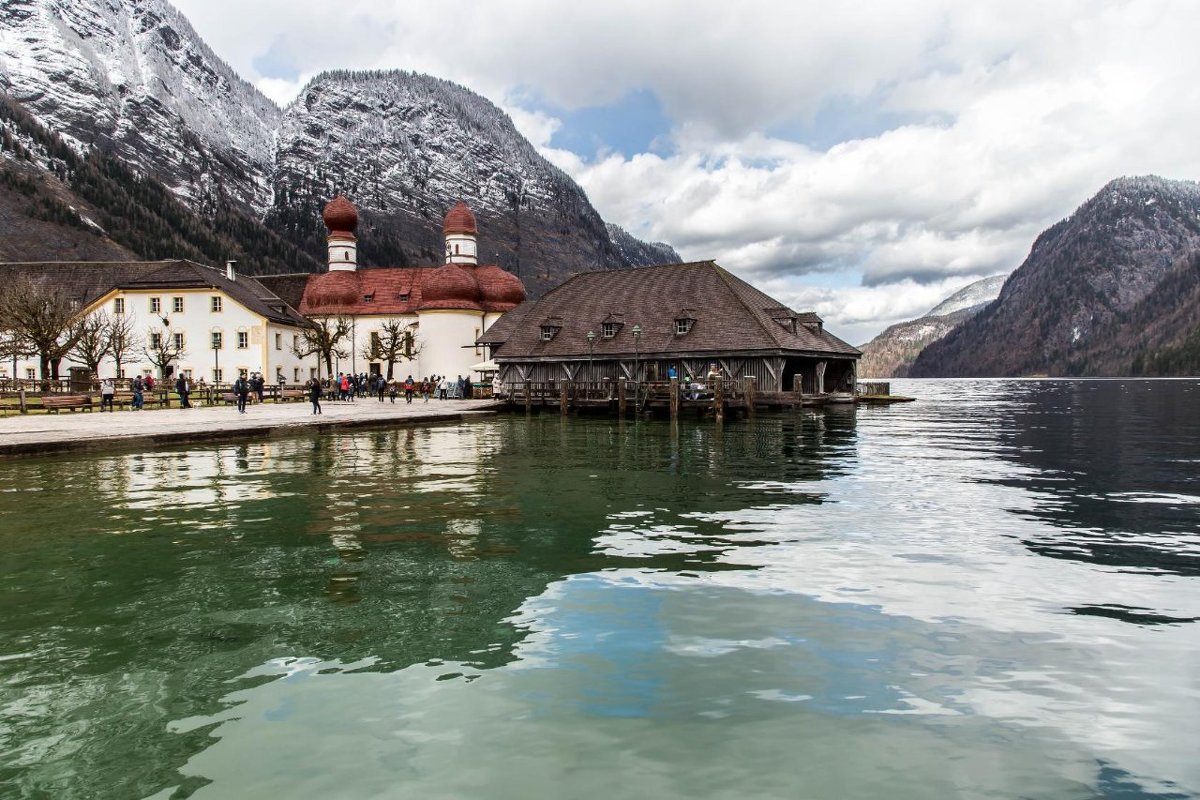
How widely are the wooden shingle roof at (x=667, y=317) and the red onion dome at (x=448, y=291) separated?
15.8 metres

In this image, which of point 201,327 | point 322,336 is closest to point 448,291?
point 322,336

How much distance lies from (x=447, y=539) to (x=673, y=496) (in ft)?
19.4

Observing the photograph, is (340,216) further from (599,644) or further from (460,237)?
(599,644)

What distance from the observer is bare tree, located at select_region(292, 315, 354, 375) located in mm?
75812

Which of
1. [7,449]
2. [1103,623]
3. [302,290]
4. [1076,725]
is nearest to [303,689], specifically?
[1076,725]

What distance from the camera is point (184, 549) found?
12.2 meters

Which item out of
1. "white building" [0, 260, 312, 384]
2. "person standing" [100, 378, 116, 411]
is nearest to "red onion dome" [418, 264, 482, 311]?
"white building" [0, 260, 312, 384]

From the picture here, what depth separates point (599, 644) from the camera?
26.1ft

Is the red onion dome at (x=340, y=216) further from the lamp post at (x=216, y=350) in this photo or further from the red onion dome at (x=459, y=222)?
the lamp post at (x=216, y=350)

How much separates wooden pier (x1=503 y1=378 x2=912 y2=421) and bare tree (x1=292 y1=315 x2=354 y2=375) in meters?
27.7

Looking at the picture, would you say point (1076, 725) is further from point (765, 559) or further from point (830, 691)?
point (765, 559)

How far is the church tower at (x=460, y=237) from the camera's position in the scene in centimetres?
8819

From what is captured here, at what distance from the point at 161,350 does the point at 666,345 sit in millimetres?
43460

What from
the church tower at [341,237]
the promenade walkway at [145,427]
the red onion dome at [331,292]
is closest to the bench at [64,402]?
the promenade walkway at [145,427]
